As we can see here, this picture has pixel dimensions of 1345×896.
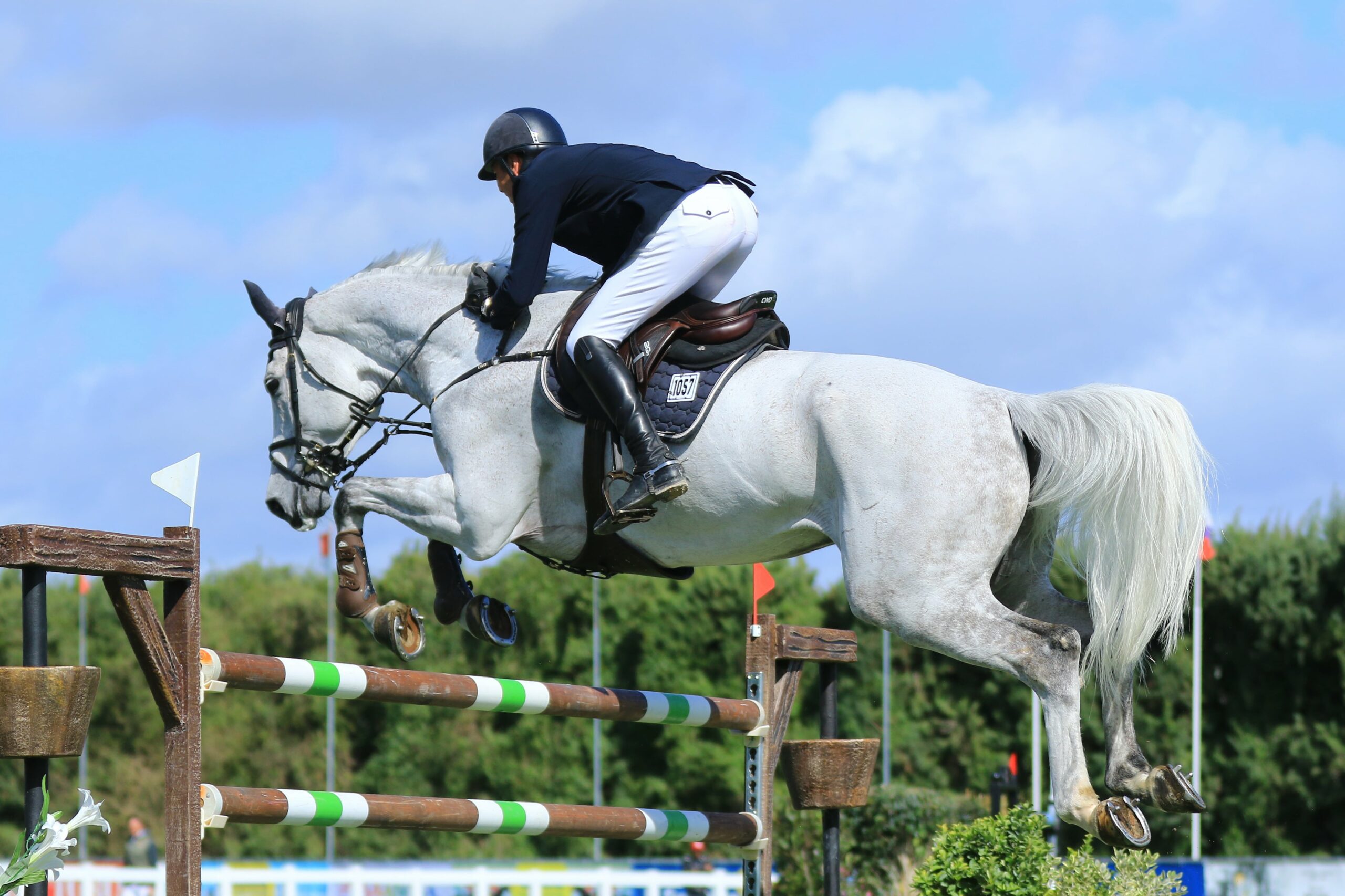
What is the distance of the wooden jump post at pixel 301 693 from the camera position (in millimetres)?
3529

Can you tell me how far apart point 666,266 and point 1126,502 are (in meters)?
1.55

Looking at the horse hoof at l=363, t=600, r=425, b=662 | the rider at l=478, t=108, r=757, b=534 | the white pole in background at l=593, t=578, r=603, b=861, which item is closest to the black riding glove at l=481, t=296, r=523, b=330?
the rider at l=478, t=108, r=757, b=534

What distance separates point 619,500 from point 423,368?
1.21 metres

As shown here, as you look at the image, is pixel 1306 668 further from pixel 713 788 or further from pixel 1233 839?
pixel 713 788

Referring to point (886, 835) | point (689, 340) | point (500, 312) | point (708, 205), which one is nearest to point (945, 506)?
point (689, 340)

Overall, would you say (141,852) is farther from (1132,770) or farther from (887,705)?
(1132,770)

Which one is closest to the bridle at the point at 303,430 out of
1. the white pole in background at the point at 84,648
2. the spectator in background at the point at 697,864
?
the spectator in background at the point at 697,864

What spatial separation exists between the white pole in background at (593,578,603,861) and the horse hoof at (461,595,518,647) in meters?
17.8

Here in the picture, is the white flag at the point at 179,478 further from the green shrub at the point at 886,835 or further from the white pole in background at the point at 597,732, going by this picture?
the white pole in background at the point at 597,732

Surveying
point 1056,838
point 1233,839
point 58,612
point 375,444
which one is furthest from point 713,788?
point 375,444

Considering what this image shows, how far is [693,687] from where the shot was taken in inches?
904

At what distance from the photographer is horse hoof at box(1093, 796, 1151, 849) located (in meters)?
3.89

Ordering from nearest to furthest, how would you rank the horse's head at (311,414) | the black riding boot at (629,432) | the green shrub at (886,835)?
the black riding boot at (629,432) → the horse's head at (311,414) → the green shrub at (886,835)

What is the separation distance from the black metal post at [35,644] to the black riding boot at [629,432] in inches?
63.4
